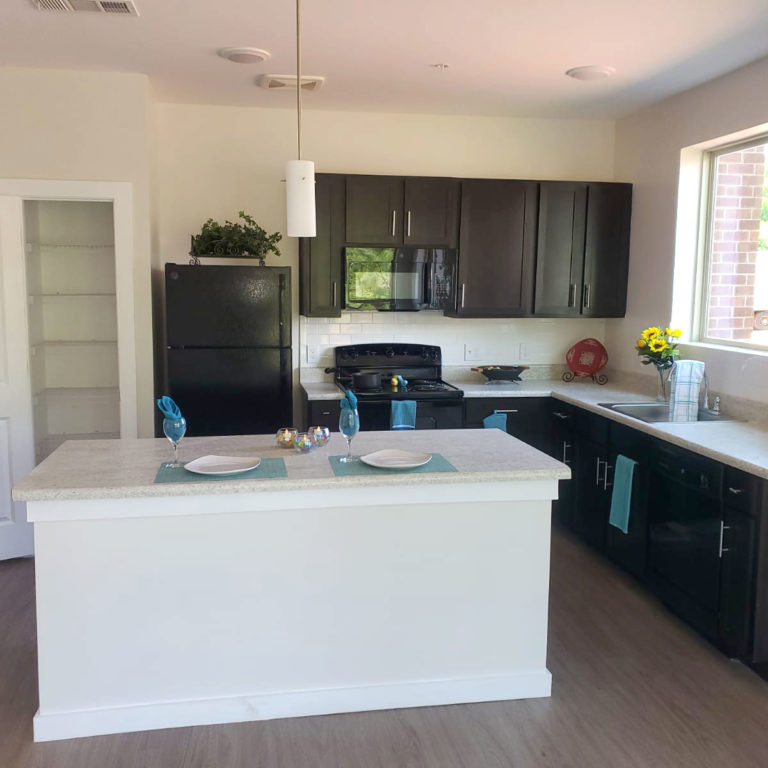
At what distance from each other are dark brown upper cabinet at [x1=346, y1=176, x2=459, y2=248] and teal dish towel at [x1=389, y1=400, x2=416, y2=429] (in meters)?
1.01

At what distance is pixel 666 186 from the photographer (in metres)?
4.48

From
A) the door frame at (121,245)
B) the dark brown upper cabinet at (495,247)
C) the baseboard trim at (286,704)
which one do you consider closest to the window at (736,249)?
the dark brown upper cabinet at (495,247)

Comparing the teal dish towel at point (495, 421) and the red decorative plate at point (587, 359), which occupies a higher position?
the red decorative plate at point (587, 359)

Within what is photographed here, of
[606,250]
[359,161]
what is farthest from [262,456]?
[606,250]

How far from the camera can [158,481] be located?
2.46 meters

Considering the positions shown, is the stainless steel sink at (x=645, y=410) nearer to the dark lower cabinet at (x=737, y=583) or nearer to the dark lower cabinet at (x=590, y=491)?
the dark lower cabinet at (x=590, y=491)

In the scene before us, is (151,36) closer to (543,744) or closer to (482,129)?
(482,129)

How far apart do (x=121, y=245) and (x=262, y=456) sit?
1.92m

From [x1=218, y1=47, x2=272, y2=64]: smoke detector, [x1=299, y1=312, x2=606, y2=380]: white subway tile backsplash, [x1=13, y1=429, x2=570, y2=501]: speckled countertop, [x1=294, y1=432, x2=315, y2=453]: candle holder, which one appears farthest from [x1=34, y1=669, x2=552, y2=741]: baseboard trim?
[x1=218, y1=47, x2=272, y2=64]: smoke detector

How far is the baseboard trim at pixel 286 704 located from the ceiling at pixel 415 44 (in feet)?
8.61

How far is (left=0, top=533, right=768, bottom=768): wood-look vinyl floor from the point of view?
2.43 m

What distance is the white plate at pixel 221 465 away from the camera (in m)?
2.53

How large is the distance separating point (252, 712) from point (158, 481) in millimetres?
886

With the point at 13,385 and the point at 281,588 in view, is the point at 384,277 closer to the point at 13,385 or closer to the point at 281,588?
the point at 13,385
